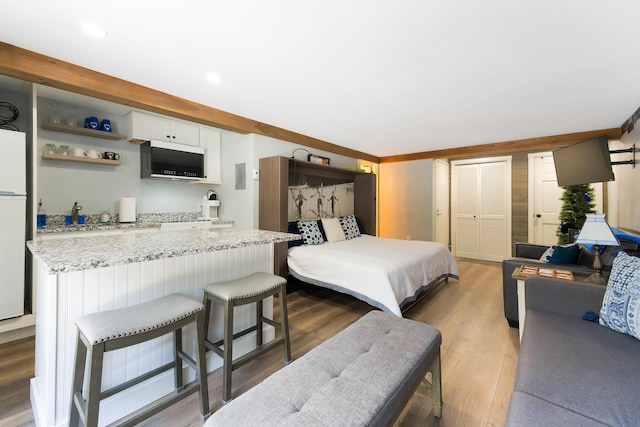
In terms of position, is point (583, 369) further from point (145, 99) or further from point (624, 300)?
point (145, 99)

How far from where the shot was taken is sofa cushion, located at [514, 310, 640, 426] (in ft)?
3.13

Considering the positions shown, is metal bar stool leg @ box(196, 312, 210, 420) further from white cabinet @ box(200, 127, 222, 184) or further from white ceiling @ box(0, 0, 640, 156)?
white cabinet @ box(200, 127, 222, 184)

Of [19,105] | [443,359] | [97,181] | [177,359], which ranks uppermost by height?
[19,105]

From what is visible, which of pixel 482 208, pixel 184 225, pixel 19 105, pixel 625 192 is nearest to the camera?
pixel 19 105

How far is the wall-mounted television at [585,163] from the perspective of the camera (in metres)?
3.03

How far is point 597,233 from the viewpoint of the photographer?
2.01 m

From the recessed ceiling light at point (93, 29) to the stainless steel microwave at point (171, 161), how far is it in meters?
1.75

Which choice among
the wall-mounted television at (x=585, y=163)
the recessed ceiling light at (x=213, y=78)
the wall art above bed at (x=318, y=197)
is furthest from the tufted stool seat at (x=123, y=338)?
the wall-mounted television at (x=585, y=163)

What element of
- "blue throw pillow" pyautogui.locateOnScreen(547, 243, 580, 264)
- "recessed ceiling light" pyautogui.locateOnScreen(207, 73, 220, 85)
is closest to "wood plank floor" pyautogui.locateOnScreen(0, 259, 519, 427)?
"blue throw pillow" pyautogui.locateOnScreen(547, 243, 580, 264)

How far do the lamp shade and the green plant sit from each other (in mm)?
2844

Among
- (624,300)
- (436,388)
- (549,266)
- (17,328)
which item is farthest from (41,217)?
(549,266)

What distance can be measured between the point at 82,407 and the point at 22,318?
200cm

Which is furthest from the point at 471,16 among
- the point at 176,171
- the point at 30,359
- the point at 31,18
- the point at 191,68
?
the point at 30,359

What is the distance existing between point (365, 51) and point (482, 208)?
4.92 meters
